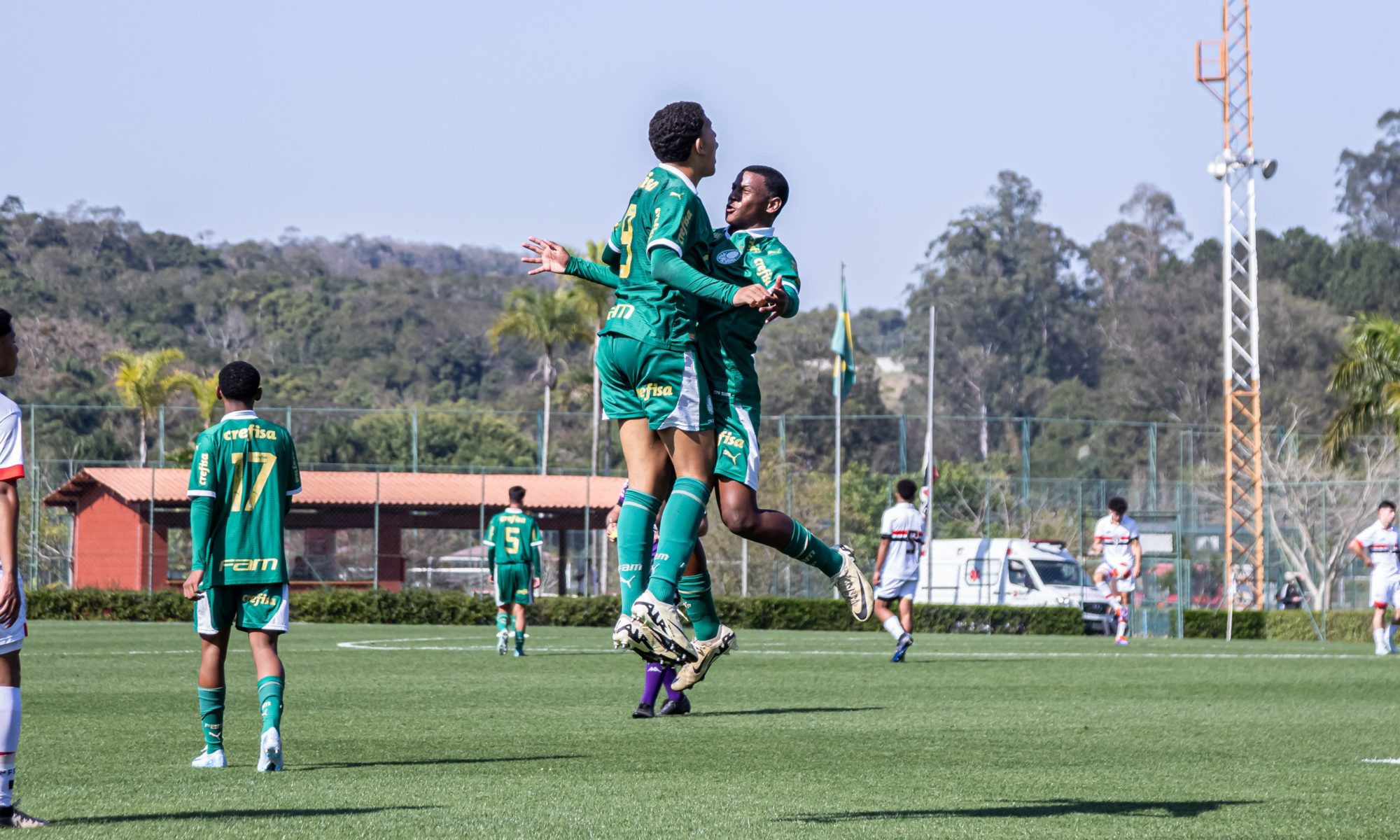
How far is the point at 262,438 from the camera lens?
838cm

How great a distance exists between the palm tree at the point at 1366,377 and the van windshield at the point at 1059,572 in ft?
23.7

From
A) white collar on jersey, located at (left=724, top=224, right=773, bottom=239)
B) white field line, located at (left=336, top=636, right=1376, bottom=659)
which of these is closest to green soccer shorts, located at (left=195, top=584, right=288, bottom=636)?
white collar on jersey, located at (left=724, top=224, right=773, bottom=239)

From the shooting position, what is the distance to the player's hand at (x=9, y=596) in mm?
5934

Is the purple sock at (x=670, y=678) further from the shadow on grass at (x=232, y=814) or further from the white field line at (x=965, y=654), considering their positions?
the white field line at (x=965, y=654)

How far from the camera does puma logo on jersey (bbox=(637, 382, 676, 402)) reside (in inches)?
261

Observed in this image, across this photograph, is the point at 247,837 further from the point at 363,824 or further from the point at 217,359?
the point at 217,359

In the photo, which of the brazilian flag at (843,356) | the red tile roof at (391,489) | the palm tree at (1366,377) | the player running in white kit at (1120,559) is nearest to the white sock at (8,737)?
the player running in white kit at (1120,559)

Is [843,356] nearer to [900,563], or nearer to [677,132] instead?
[900,563]

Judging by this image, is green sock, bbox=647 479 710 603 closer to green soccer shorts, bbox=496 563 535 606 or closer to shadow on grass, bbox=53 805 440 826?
shadow on grass, bbox=53 805 440 826

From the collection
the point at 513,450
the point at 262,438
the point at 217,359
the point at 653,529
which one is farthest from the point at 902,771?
the point at 217,359

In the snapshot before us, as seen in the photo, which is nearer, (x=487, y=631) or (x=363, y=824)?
(x=363, y=824)

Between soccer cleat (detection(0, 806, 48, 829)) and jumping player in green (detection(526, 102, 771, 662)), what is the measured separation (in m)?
2.19

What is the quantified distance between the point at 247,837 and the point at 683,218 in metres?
2.70

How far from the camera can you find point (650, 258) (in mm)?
6504
